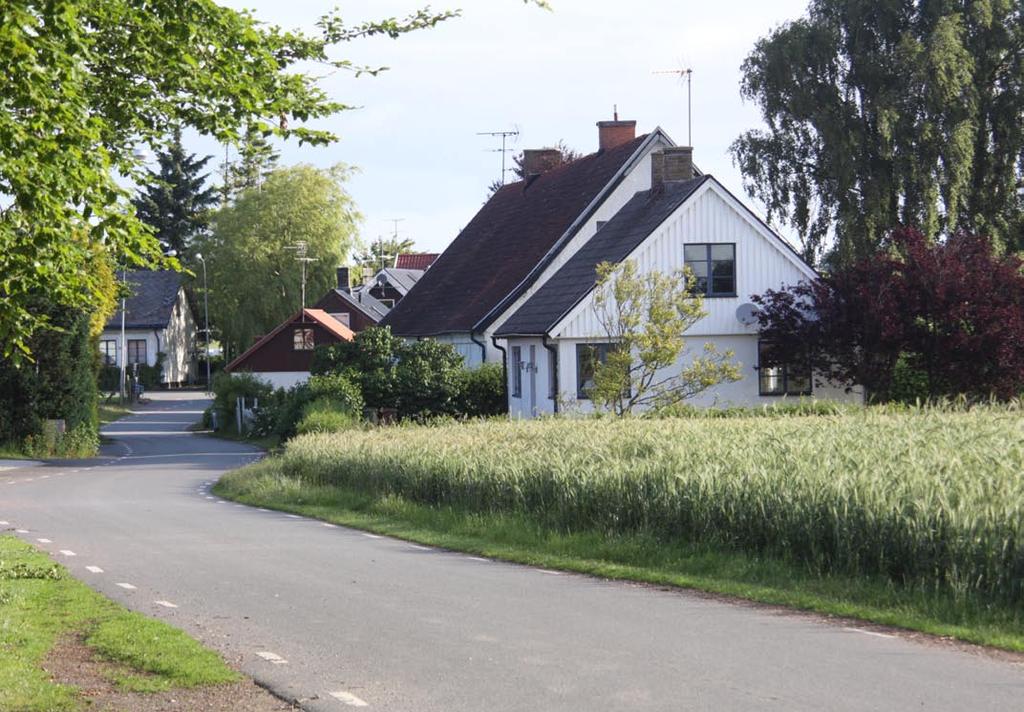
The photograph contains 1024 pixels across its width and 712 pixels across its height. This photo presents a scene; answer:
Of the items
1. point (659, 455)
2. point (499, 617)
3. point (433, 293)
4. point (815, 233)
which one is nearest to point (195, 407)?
point (433, 293)

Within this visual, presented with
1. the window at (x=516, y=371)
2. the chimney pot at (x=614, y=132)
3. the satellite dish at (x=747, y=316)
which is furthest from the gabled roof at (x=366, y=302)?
the satellite dish at (x=747, y=316)

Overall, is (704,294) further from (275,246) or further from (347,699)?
(275,246)

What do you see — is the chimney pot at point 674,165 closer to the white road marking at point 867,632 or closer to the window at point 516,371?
the window at point 516,371

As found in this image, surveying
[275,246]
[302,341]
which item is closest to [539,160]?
[302,341]

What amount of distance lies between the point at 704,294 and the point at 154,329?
69.3 metres

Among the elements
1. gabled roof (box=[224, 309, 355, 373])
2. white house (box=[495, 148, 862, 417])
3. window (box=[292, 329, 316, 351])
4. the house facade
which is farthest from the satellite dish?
window (box=[292, 329, 316, 351])

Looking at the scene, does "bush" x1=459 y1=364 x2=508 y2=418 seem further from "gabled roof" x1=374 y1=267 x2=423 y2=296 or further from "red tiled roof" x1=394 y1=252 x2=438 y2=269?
"red tiled roof" x1=394 y1=252 x2=438 y2=269

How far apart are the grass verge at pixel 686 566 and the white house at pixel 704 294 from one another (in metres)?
15.2

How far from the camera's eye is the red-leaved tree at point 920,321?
3525 cm

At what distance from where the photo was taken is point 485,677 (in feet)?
30.0

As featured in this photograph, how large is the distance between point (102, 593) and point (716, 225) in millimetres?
28686

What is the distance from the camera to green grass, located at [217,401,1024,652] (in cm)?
1175

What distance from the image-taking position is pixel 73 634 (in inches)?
434

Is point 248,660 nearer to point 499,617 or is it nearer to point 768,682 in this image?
point 499,617
